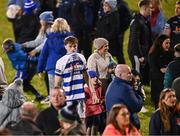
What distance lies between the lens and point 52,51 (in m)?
15.4

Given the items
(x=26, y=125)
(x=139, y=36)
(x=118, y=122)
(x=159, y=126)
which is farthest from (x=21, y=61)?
(x=118, y=122)

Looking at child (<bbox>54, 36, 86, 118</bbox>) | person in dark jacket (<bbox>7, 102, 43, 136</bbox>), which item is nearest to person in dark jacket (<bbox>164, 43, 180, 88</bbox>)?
child (<bbox>54, 36, 86, 118</bbox>)

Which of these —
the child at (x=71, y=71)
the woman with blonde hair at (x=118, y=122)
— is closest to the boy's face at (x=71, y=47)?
the child at (x=71, y=71)

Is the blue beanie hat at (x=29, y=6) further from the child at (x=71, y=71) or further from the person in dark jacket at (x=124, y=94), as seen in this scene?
the person in dark jacket at (x=124, y=94)

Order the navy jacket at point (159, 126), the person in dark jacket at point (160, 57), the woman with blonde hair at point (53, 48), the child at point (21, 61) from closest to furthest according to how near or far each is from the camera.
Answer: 1. the navy jacket at point (159, 126)
2. the person in dark jacket at point (160, 57)
3. the woman with blonde hair at point (53, 48)
4. the child at point (21, 61)

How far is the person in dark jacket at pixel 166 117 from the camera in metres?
12.0

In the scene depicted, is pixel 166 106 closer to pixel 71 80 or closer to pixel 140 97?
pixel 140 97

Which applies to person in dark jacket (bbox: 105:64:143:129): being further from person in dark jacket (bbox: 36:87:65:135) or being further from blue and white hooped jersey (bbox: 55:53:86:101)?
blue and white hooped jersey (bbox: 55:53:86:101)

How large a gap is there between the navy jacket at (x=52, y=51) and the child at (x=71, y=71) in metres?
0.85

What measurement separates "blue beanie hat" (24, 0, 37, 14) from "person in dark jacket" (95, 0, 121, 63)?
1431 mm

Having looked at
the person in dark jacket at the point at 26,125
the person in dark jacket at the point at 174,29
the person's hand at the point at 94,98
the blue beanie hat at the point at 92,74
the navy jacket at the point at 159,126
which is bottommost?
the navy jacket at the point at 159,126

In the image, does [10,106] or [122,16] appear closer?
[10,106]

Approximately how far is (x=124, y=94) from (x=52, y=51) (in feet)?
11.2

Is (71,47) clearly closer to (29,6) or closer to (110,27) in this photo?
(110,27)
